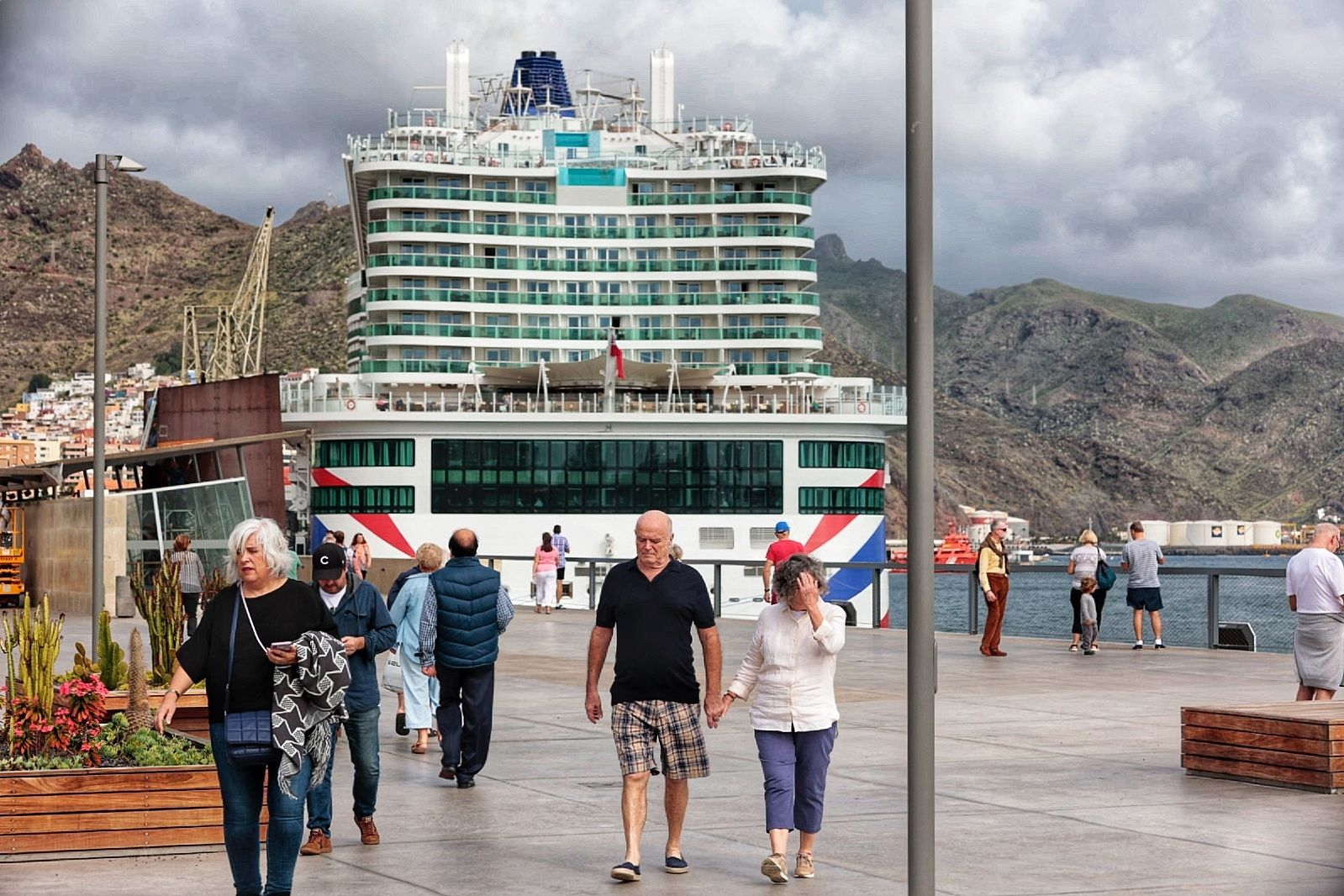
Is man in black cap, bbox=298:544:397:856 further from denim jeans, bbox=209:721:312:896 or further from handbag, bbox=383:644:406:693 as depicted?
handbag, bbox=383:644:406:693

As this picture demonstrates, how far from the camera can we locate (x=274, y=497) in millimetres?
52562

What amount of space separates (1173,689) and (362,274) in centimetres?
5269

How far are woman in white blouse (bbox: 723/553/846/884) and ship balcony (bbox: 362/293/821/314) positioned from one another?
177ft

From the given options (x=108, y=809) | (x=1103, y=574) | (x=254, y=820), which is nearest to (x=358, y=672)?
(x=108, y=809)

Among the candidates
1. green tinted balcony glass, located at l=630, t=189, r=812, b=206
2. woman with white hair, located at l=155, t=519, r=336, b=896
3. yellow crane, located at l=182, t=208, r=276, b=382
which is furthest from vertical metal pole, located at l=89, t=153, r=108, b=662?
yellow crane, located at l=182, t=208, r=276, b=382

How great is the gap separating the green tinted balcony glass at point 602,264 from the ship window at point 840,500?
859 cm

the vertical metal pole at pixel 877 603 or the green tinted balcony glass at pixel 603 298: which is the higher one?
the green tinted balcony glass at pixel 603 298

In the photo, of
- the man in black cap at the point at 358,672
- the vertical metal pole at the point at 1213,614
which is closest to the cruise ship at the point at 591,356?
the vertical metal pole at the point at 1213,614

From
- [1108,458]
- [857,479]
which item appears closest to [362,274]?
[857,479]

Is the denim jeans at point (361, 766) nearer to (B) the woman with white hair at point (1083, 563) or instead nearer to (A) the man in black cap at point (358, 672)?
(A) the man in black cap at point (358, 672)

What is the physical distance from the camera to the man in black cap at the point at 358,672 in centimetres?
808

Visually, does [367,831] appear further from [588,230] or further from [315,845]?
[588,230]

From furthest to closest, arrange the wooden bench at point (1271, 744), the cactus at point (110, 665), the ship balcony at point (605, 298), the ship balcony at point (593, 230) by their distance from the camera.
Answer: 1. the ship balcony at point (593, 230)
2. the ship balcony at point (605, 298)
3. the cactus at point (110, 665)
4. the wooden bench at point (1271, 744)

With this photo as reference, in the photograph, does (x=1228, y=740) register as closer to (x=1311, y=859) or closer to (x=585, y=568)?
(x=1311, y=859)
